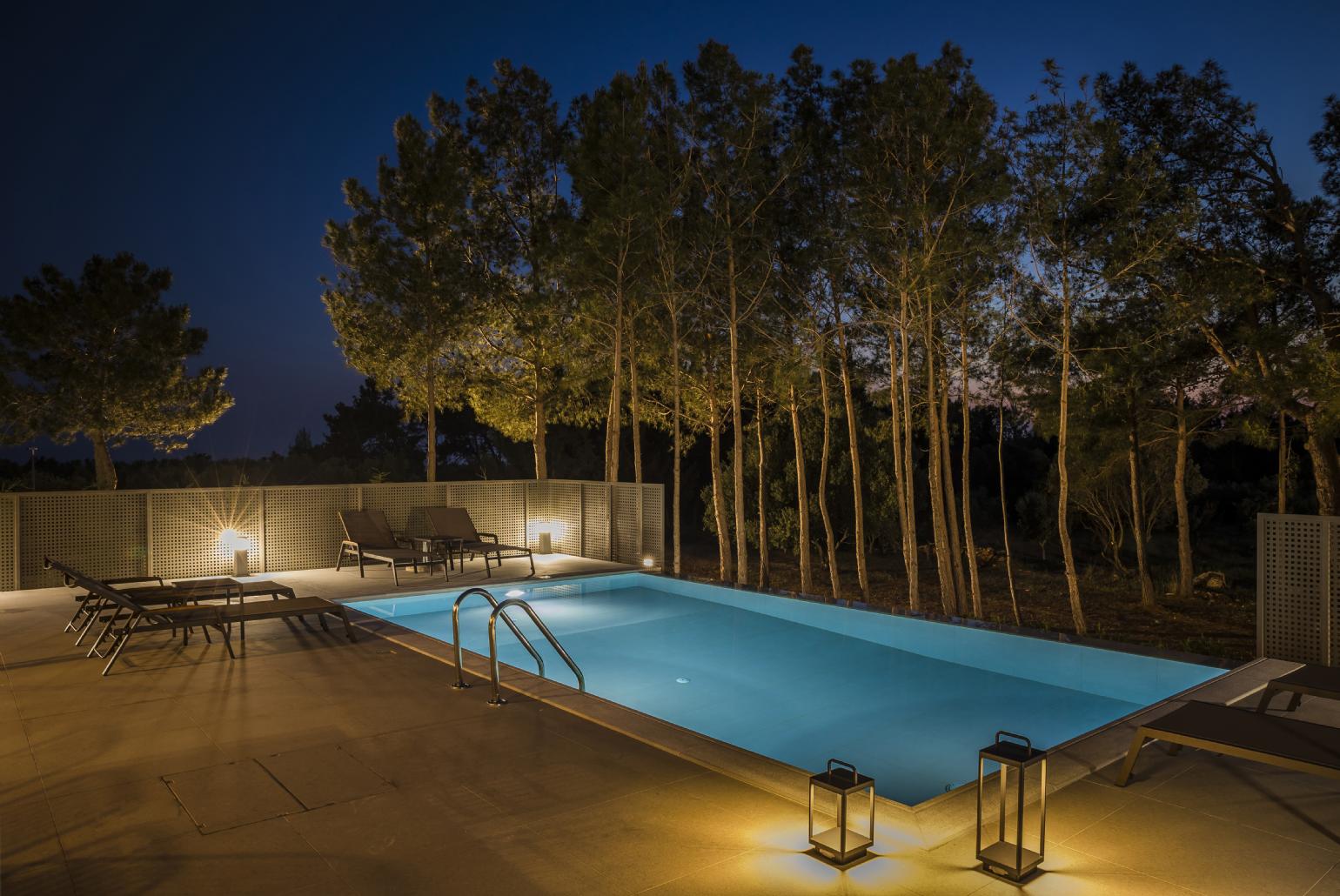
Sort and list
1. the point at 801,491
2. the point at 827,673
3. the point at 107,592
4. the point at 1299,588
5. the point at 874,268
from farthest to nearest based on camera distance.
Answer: the point at 801,491 → the point at 874,268 → the point at 827,673 → the point at 107,592 → the point at 1299,588

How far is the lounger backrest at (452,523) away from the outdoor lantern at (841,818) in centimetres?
913

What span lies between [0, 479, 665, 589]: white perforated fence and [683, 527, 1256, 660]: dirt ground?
1.72 m

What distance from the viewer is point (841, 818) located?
3.30 meters

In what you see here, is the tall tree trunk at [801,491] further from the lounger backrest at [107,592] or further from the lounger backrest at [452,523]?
the lounger backrest at [107,592]

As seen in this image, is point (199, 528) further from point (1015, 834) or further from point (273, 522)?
point (1015, 834)

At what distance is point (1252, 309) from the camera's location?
13.1m

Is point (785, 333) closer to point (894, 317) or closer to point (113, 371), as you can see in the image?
point (894, 317)

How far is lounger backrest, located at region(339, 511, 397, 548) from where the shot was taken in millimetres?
11789

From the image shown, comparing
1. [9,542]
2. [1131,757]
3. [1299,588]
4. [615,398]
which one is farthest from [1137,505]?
[9,542]

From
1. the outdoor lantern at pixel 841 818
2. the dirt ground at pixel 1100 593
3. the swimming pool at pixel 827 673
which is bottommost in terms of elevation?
the dirt ground at pixel 1100 593

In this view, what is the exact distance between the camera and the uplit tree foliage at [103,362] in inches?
627

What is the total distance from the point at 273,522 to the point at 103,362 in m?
7.60

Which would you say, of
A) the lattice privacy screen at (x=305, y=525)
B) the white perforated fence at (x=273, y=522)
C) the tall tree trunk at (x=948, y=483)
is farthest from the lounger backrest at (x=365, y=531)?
the tall tree trunk at (x=948, y=483)

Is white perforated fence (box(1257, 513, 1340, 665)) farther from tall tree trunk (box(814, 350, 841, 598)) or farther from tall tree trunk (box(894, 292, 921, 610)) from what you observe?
tall tree trunk (box(814, 350, 841, 598))
